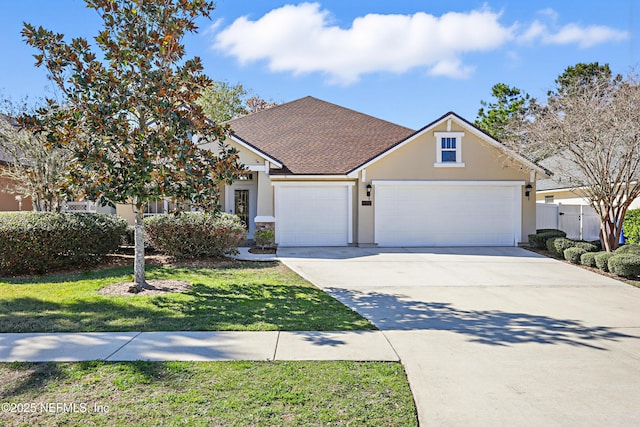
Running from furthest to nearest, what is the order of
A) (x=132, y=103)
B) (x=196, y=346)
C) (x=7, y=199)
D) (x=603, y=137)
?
(x=7, y=199)
(x=603, y=137)
(x=132, y=103)
(x=196, y=346)

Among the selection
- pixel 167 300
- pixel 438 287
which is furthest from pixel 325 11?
pixel 167 300

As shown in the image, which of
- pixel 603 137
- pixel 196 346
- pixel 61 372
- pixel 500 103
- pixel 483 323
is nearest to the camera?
pixel 61 372

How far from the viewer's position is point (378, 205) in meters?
15.4

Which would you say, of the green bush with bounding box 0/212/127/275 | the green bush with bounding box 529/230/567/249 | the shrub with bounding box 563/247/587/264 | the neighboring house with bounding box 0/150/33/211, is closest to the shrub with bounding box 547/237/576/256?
the shrub with bounding box 563/247/587/264

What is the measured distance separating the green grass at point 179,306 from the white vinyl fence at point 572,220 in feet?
41.0

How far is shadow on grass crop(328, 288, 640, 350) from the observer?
573 cm

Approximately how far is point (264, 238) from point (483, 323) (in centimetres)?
889

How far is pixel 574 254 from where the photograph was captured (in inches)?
485

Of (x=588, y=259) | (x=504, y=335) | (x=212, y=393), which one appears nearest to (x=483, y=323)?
(x=504, y=335)

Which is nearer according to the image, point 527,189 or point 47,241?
point 47,241

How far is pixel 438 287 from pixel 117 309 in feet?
20.2

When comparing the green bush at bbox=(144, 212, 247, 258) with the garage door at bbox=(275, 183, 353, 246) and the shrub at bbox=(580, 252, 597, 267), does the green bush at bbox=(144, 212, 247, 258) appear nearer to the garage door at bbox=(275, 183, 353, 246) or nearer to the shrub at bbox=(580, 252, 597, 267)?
the garage door at bbox=(275, 183, 353, 246)

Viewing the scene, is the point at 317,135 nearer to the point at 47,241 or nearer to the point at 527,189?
the point at 527,189

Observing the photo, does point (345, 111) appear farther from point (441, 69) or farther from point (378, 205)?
point (378, 205)
